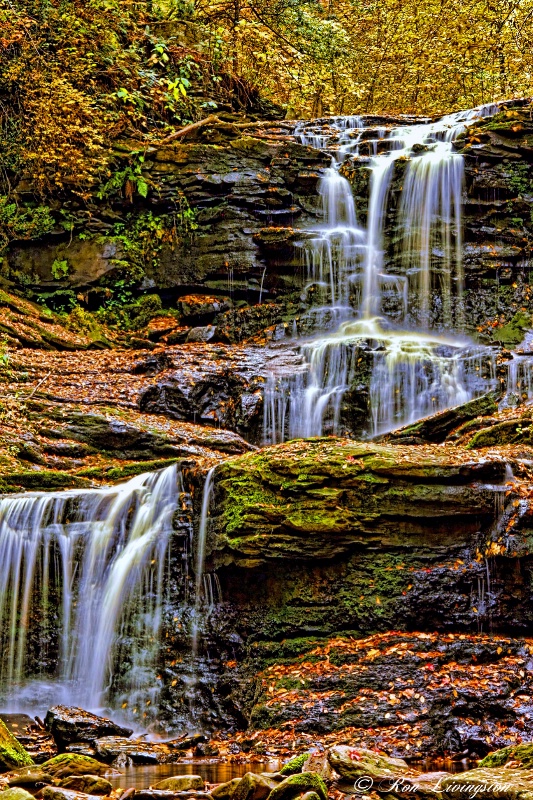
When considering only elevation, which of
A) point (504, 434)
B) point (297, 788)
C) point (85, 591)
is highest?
point (504, 434)

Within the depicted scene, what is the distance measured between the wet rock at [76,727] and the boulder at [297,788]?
284 cm

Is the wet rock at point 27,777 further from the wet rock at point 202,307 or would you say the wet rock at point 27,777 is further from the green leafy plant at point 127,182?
the green leafy plant at point 127,182

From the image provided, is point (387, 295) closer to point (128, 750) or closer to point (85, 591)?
point (85, 591)

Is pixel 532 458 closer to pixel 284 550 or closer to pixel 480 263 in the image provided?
pixel 284 550

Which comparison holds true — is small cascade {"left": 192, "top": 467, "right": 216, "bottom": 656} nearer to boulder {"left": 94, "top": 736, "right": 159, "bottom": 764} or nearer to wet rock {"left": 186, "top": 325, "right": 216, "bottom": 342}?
boulder {"left": 94, "top": 736, "right": 159, "bottom": 764}

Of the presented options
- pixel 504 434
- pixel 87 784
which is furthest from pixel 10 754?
pixel 504 434

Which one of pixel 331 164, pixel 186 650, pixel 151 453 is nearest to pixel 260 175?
pixel 331 164

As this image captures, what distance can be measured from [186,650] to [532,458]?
4.27 metres

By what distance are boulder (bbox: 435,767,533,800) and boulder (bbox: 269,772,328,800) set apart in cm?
66

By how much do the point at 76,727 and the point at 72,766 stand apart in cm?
127

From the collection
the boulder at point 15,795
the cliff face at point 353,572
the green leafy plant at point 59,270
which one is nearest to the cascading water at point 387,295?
the cliff face at point 353,572

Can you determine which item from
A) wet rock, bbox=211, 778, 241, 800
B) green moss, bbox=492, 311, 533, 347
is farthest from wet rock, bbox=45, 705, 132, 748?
green moss, bbox=492, 311, 533, 347

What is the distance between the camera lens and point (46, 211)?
650 inches

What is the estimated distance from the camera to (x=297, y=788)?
13.2ft
